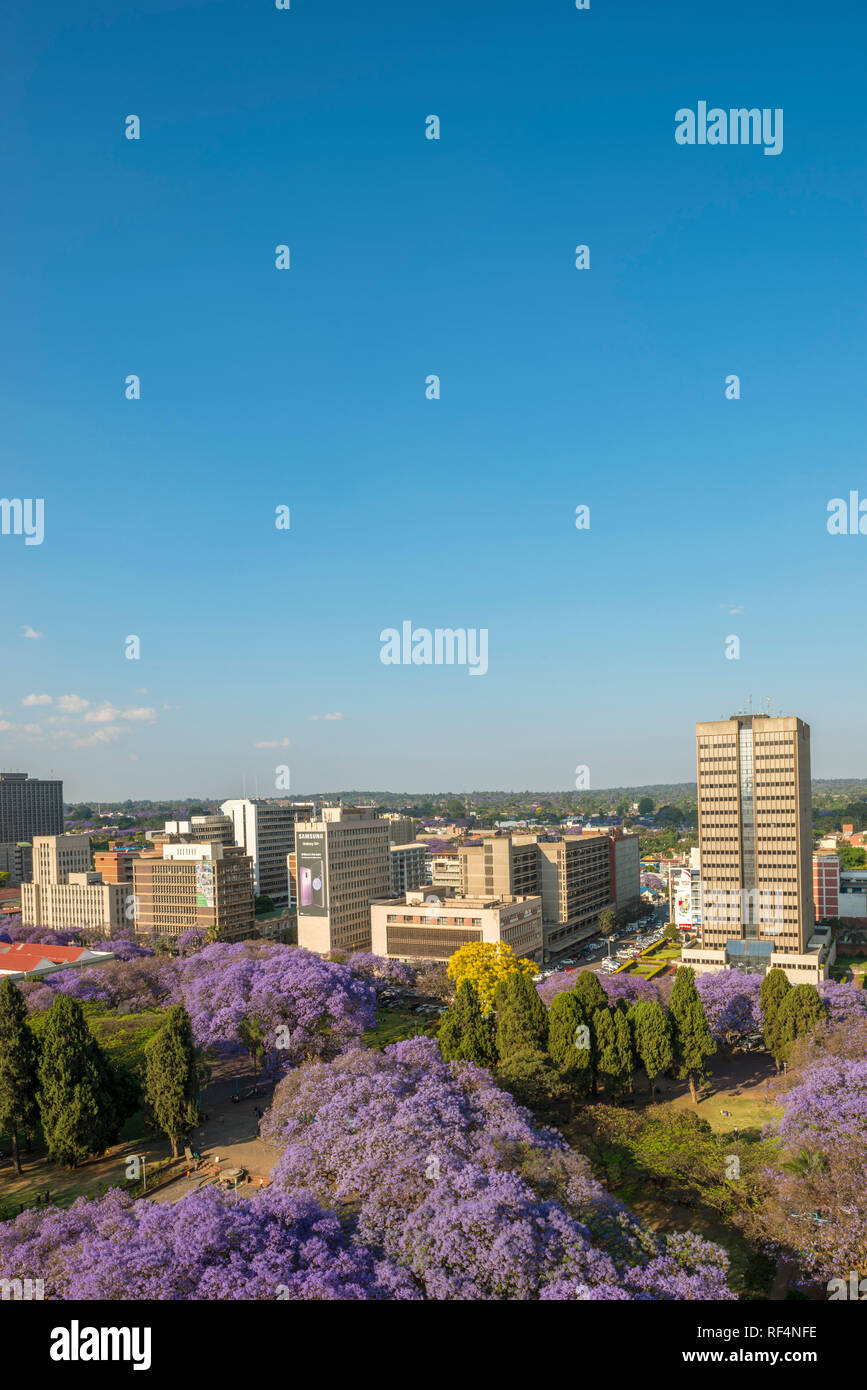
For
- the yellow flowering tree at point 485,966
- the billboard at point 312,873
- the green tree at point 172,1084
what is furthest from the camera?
the billboard at point 312,873

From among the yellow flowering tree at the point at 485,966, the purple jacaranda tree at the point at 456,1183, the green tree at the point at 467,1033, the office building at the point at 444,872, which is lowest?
the office building at the point at 444,872

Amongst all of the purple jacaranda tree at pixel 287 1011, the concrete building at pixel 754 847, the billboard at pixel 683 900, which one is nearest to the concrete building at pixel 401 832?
the billboard at pixel 683 900

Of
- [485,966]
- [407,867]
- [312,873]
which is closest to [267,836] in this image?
[407,867]

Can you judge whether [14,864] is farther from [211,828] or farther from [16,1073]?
[16,1073]

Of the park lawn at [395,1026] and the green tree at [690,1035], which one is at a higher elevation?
the green tree at [690,1035]

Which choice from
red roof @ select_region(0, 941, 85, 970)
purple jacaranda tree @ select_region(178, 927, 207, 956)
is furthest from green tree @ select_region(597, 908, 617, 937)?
red roof @ select_region(0, 941, 85, 970)

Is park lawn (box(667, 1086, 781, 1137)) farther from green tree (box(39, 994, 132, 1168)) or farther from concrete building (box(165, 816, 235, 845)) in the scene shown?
concrete building (box(165, 816, 235, 845))

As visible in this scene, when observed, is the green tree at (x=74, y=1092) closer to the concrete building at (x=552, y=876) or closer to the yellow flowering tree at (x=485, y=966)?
the yellow flowering tree at (x=485, y=966)

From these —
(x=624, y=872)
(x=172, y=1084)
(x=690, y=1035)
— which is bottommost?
(x=624, y=872)
